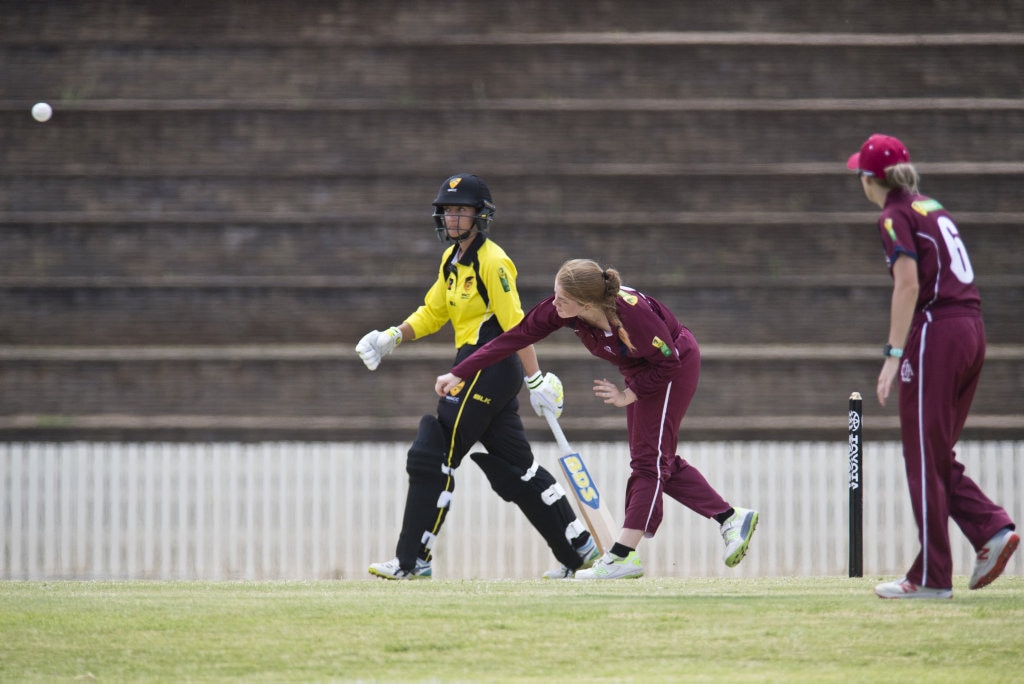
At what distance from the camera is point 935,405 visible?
201 inches

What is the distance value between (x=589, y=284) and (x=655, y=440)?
863 millimetres

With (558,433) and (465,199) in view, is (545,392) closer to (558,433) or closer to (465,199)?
(558,433)

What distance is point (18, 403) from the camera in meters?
15.9

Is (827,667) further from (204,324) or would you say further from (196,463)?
(204,324)

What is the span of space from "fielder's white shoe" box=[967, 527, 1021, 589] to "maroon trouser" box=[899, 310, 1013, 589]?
0.21 meters

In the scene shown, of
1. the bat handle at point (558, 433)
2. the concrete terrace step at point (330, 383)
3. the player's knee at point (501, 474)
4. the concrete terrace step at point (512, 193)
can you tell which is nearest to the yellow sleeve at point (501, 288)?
the bat handle at point (558, 433)

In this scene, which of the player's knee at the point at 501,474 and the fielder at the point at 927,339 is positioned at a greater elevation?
the fielder at the point at 927,339

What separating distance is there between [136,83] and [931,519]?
47.3 ft

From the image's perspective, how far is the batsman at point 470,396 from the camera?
6.96m

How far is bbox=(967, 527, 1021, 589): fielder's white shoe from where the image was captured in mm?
5262

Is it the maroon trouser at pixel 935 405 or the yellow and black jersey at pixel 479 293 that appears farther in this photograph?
the yellow and black jersey at pixel 479 293

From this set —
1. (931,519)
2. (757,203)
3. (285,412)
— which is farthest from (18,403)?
(931,519)

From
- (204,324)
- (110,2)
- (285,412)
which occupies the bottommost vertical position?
(285,412)

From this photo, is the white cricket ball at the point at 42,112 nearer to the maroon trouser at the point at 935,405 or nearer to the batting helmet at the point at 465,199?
the batting helmet at the point at 465,199
